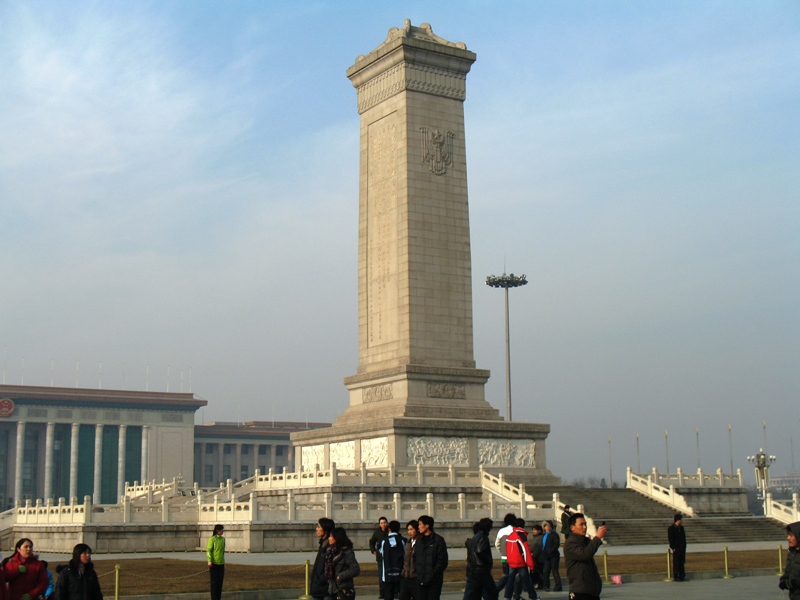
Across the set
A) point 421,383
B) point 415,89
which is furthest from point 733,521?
point 415,89

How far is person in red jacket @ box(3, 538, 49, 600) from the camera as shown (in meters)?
11.3

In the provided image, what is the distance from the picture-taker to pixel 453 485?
3725 cm

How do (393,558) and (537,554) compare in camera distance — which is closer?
(393,558)

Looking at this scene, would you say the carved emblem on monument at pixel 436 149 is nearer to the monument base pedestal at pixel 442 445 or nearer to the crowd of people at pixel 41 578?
the monument base pedestal at pixel 442 445

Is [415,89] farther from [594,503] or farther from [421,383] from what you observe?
[594,503]

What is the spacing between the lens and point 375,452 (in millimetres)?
39781

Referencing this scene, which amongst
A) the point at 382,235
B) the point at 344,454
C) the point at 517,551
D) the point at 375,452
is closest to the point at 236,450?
the point at 344,454

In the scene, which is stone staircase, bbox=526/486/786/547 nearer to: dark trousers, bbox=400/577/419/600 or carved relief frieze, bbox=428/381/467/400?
carved relief frieze, bbox=428/381/467/400

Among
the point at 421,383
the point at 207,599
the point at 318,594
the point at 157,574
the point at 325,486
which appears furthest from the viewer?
the point at 421,383

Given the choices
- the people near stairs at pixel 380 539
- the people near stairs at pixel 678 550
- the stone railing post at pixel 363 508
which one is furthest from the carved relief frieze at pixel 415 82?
the people near stairs at pixel 380 539

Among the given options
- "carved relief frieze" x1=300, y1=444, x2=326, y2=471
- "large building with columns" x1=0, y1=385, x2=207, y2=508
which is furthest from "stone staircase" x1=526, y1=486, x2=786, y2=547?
"large building with columns" x1=0, y1=385, x2=207, y2=508

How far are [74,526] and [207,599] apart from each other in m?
13.0

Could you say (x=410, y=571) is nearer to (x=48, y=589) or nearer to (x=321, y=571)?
(x=321, y=571)

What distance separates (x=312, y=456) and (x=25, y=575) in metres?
33.0
